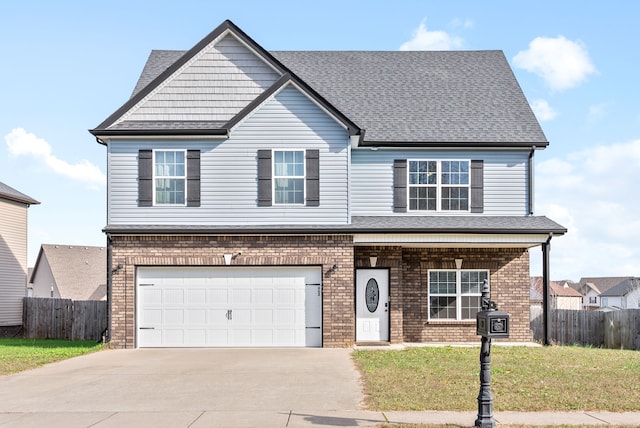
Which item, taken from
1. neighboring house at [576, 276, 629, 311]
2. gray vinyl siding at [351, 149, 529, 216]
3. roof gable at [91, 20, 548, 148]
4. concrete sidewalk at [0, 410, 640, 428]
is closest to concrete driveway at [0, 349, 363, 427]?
concrete sidewalk at [0, 410, 640, 428]

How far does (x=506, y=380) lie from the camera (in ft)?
43.0

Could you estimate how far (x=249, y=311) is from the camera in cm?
1984

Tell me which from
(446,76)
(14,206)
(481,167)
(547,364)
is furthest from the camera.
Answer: (14,206)

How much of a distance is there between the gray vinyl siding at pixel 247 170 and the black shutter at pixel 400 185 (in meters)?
2.08

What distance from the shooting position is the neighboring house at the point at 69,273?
48.8 metres

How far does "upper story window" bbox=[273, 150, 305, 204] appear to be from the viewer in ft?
65.5

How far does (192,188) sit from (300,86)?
434 cm

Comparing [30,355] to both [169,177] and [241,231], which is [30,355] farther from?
[241,231]

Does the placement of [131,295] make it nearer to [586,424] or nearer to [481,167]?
[481,167]

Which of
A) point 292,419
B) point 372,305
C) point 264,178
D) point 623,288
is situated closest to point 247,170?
point 264,178

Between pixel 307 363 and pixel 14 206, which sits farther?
pixel 14 206

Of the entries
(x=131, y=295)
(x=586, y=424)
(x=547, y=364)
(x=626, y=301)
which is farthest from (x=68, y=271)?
(x=626, y=301)

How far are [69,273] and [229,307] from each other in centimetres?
3374

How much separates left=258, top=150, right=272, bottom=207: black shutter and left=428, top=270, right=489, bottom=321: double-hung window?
591cm
